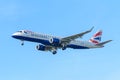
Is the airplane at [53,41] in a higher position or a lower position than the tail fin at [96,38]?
lower

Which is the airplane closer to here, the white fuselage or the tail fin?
the white fuselage

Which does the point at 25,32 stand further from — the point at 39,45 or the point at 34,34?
the point at 39,45

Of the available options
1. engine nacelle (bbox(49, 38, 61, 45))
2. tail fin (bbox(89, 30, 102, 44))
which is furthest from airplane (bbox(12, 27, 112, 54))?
tail fin (bbox(89, 30, 102, 44))

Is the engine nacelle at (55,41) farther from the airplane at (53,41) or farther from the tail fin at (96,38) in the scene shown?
the tail fin at (96,38)

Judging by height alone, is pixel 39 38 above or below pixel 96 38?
below

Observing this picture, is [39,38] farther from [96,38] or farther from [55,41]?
[96,38]

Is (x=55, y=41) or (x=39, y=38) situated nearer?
(x=39, y=38)

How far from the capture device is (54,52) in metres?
161

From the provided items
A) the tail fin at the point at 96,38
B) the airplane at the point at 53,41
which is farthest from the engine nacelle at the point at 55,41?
the tail fin at the point at 96,38

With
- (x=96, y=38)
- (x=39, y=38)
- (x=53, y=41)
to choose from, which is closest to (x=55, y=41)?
(x=53, y=41)

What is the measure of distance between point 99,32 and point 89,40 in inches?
328

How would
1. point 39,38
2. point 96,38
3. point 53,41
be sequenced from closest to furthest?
point 39,38, point 53,41, point 96,38

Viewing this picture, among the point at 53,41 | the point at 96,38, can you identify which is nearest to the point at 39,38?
the point at 53,41

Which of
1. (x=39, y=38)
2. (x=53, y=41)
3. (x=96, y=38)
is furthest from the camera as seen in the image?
(x=96, y=38)
